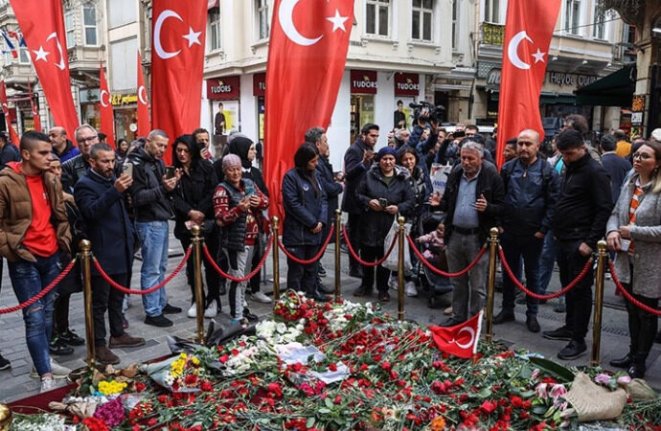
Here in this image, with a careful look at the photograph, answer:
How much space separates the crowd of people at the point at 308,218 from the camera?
4.42 m

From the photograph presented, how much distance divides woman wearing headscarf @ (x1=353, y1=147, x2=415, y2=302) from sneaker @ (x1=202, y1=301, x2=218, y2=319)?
6.12 feet

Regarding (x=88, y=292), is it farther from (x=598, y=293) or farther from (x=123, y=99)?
(x=123, y=99)

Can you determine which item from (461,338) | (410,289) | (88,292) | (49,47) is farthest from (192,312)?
(49,47)

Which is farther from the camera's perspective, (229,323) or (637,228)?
(229,323)

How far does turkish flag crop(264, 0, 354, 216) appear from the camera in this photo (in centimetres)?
595

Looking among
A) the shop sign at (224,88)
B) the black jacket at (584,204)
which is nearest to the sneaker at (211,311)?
A: the black jacket at (584,204)

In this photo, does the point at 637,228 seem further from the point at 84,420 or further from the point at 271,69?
the point at 84,420

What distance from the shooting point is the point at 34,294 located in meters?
4.38

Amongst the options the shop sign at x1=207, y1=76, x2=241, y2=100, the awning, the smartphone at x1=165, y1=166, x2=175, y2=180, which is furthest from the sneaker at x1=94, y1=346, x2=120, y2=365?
the shop sign at x1=207, y1=76, x2=241, y2=100

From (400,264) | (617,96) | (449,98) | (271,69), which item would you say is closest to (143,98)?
(271,69)

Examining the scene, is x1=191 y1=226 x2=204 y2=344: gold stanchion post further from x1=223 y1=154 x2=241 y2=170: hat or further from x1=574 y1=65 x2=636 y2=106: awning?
x1=574 y1=65 x2=636 y2=106: awning

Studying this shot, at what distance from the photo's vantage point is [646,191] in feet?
14.8

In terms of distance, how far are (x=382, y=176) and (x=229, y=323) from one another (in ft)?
8.48

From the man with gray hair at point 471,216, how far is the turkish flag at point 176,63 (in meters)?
3.01
